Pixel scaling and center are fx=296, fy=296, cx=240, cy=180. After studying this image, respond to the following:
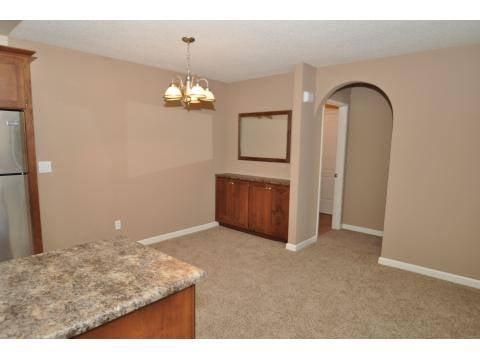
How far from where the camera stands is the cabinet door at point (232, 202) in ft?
15.4

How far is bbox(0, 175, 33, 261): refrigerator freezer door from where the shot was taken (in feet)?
8.68

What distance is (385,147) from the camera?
4.62 m

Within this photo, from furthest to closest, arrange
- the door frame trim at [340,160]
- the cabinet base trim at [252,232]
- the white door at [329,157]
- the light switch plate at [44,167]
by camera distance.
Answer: the white door at [329,157] → the door frame trim at [340,160] → the cabinet base trim at [252,232] → the light switch plate at [44,167]

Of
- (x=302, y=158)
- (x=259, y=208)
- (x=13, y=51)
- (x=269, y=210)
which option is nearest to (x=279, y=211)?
(x=269, y=210)

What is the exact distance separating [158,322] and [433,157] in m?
3.26

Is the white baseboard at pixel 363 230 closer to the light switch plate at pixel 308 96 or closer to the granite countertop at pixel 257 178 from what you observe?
the granite countertop at pixel 257 178

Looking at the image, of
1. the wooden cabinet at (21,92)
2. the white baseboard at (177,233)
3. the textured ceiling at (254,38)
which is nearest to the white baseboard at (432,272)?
the textured ceiling at (254,38)

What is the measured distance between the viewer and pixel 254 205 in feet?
15.0

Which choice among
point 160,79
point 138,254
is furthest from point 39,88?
point 138,254

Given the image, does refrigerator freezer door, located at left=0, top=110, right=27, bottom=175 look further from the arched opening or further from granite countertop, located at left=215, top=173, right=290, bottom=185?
the arched opening

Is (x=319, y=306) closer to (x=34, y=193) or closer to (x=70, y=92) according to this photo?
(x=34, y=193)

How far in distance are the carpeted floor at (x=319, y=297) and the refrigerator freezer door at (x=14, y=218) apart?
163cm

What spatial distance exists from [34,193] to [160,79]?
221cm

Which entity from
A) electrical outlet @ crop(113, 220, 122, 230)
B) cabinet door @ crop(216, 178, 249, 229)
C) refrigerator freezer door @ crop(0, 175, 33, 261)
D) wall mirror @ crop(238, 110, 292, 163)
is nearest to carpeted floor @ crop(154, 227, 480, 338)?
electrical outlet @ crop(113, 220, 122, 230)
